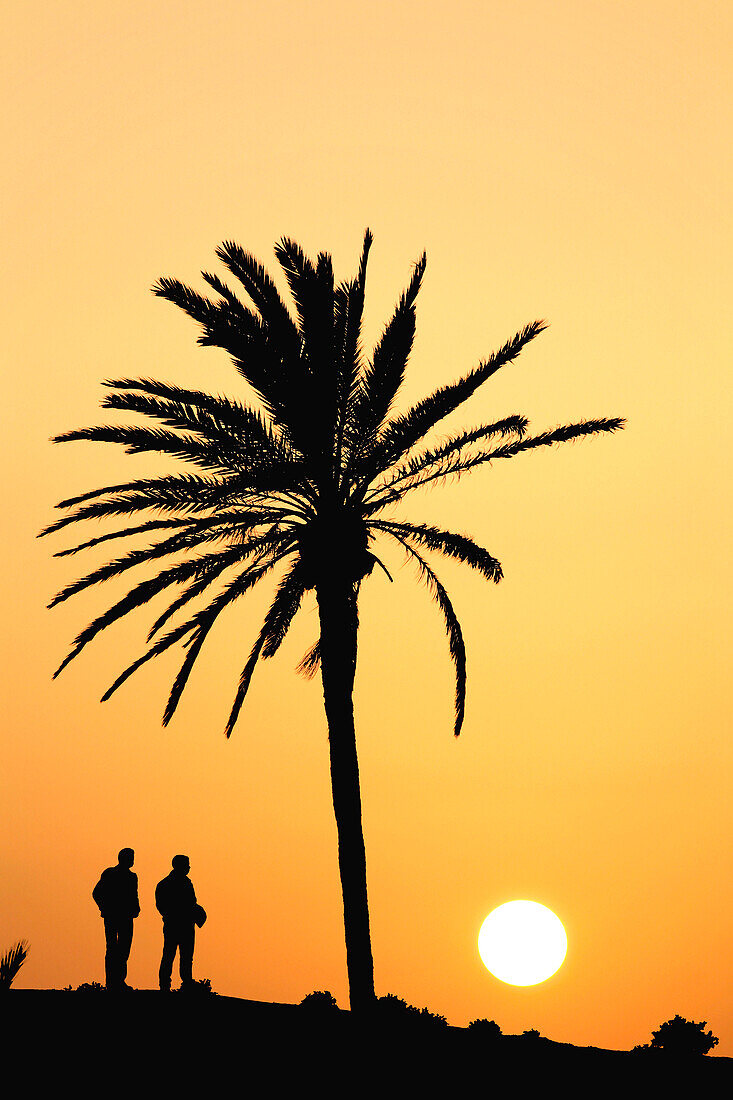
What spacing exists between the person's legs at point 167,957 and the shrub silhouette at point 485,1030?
14.6ft

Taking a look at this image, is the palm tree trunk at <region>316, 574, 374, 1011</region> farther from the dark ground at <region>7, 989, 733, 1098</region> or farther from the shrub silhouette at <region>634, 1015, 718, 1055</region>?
the shrub silhouette at <region>634, 1015, 718, 1055</region>

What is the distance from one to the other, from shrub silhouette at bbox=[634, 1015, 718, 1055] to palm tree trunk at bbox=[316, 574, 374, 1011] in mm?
4589

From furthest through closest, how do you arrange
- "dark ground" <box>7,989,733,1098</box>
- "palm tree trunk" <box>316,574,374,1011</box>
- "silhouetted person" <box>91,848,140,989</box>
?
"palm tree trunk" <box>316,574,374,1011</box> < "silhouetted person" <box>91,848,140,989</box> < "dark ground" <box>7,989,733,1098</box>

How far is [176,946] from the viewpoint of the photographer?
55.7 feet

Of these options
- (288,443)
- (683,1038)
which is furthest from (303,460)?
(683,1038)

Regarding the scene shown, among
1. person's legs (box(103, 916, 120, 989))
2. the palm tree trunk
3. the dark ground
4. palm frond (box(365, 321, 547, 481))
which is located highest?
palm frond (box(365, 321, 547, 481))

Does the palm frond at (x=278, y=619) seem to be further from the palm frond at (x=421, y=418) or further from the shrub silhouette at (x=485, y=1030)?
the shrub silhouette at (x=485, y=1030)

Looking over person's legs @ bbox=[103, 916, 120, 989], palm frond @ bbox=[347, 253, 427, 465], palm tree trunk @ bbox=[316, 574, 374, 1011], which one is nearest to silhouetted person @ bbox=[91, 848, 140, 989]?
person's legs @ bbox=[103, 916, 120, 989]

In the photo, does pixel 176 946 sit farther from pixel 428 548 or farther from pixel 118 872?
pixel 428 548

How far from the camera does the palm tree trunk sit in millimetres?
18609

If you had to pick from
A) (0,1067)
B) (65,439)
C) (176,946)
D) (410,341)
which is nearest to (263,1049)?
(176,946)

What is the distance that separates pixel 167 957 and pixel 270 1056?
7.78 feet

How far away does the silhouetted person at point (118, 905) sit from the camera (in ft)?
54.1

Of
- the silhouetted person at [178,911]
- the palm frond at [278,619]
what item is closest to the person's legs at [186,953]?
the silhouetted person at [178,911]
